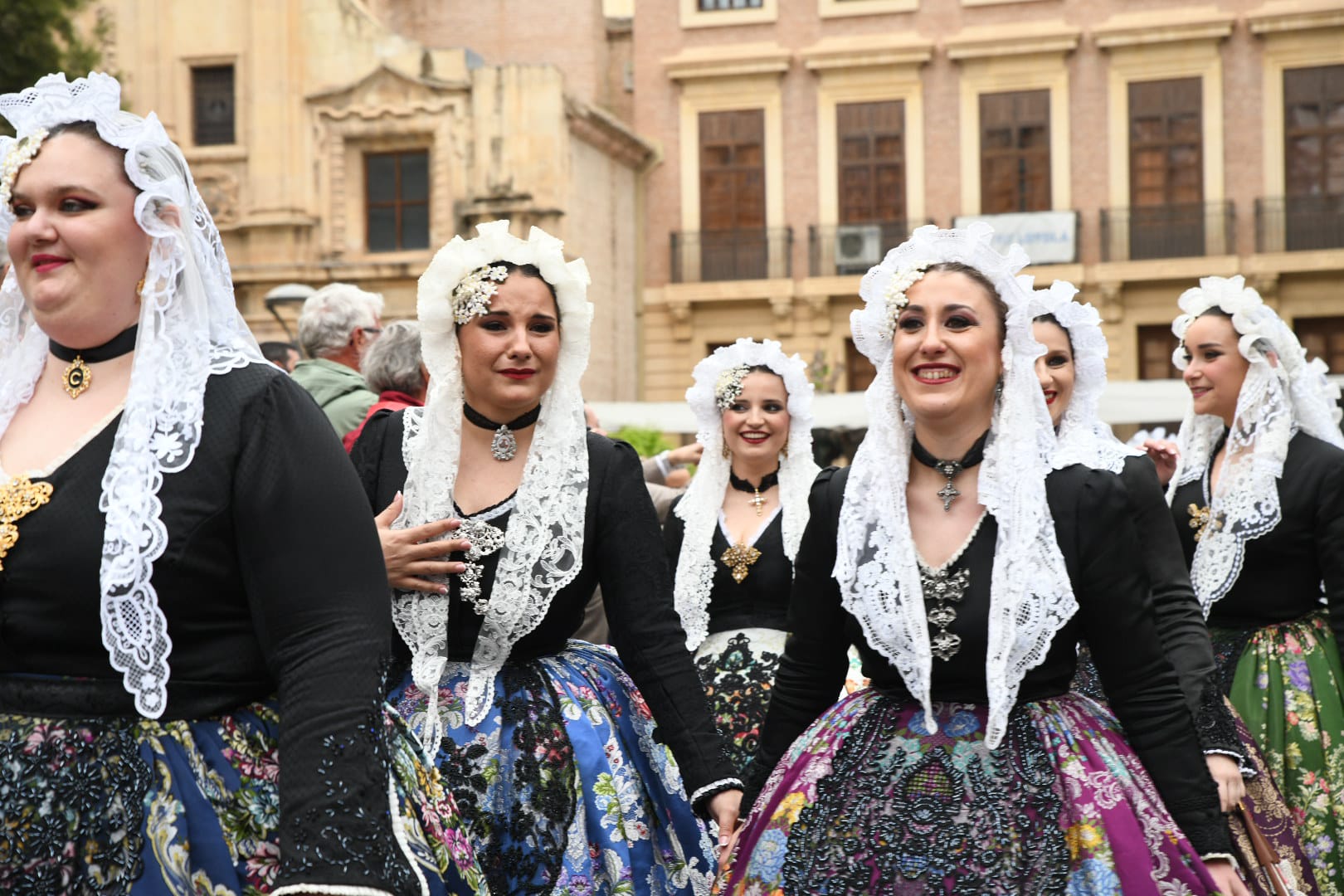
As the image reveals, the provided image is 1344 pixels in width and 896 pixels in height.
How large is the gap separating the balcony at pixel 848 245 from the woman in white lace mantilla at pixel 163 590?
2590 cm

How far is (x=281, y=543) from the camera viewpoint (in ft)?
8.52

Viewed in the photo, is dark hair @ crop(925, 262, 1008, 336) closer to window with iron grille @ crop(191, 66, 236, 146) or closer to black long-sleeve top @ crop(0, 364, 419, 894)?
black long-sleeve top @ crop(0, 364, 419, 894)

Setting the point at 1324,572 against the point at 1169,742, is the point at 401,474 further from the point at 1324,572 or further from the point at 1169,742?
the point at 1324,572

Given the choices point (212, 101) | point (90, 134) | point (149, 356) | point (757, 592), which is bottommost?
point (757, 592)

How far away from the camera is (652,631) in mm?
4133

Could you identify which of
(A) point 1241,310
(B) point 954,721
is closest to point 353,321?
(A) point 1241,310

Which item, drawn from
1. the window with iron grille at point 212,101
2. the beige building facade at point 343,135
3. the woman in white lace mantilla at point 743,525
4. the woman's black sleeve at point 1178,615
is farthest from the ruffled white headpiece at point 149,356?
the window with iron grille at point 212,101

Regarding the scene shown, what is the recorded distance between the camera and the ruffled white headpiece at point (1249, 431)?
18.6 feet

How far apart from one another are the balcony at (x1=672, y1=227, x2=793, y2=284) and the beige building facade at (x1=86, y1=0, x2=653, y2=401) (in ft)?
9.13

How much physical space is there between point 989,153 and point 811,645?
2537 centimetres

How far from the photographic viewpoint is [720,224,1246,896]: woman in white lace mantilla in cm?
334

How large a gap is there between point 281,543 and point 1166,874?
1.83 meters

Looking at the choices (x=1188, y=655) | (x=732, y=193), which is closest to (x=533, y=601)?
(x=1188, y=655)

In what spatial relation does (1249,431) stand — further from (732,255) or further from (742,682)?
(732,255)
